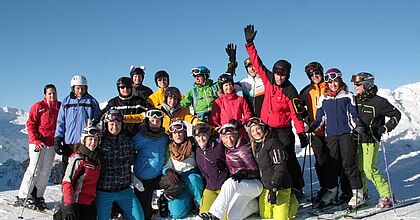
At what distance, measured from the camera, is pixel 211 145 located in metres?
5.91

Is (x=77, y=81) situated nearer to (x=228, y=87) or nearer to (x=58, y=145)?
(x=58, y=145)

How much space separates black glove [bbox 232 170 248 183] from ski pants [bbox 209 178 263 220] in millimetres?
43

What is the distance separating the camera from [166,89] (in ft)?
22.2

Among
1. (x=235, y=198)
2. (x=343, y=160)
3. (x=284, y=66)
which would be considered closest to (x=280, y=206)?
(x=235, y=198)

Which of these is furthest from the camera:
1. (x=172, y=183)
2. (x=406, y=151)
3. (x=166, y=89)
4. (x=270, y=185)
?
(x=406, y=151)

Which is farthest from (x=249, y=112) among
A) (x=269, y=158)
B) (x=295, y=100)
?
(x=269, y=158)

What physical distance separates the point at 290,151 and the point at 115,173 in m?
2.83

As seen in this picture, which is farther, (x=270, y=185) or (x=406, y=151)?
(x=406, y=151)

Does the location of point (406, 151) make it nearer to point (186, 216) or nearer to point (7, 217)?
point (186, 216)

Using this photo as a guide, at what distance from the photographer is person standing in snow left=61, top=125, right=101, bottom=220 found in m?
A: 4.77

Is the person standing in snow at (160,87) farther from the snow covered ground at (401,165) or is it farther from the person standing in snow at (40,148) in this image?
the snow covered ground at (401,165)

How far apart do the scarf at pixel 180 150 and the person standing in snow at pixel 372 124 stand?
107 inches

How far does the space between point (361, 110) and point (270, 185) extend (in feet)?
6.84

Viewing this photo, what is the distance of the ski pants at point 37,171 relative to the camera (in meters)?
6.64
